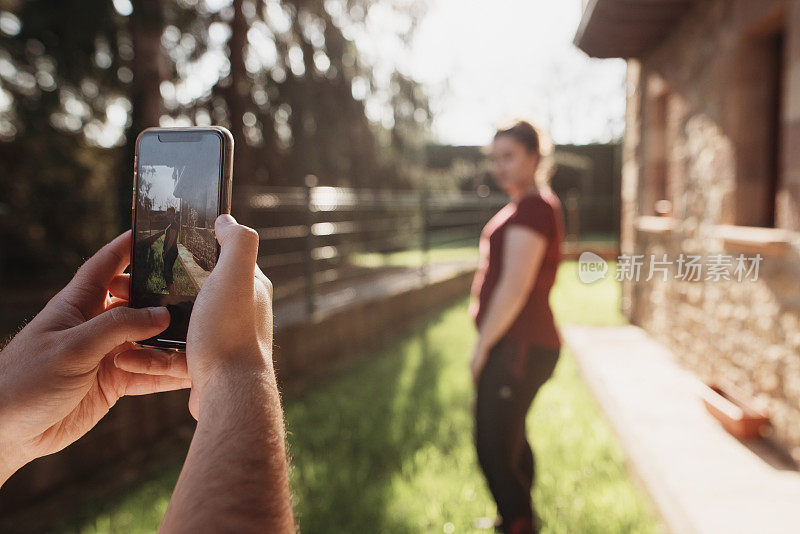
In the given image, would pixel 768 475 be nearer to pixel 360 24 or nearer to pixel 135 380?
pixel 135 380

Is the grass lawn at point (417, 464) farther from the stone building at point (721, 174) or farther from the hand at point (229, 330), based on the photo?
the hand at point (229, 330)

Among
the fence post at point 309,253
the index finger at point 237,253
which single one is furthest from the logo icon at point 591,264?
the index finger at point 237,253

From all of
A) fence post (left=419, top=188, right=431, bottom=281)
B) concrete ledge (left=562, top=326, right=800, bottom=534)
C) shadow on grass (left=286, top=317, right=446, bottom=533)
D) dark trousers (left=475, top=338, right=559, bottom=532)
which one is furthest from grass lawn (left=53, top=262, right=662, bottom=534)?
fence post (left=419, top=188, right=431, bottom=281)

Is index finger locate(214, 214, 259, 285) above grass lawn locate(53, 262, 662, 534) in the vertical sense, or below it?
above

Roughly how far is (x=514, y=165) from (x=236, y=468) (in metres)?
2.13

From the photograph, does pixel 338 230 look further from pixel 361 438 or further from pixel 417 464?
pixel 417 464

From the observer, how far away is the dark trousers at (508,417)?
2.56m

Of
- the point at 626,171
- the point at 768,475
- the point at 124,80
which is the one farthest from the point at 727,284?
the point at 124,80

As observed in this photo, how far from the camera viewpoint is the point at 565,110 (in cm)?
3581

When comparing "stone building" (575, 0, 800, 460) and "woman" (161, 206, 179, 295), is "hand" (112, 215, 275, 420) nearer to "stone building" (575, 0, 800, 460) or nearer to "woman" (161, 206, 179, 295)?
"woman" (161, 206, 179, 295)

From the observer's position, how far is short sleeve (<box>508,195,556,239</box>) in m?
2.53

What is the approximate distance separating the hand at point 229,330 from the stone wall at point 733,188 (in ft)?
11.1

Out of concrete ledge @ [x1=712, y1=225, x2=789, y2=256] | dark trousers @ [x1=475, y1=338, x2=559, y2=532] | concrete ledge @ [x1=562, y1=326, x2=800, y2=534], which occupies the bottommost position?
concrete ledge @ [x1=562, y1=326, x2=800, y2=534]

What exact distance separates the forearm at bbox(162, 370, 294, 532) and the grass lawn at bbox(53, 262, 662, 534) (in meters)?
1.80
